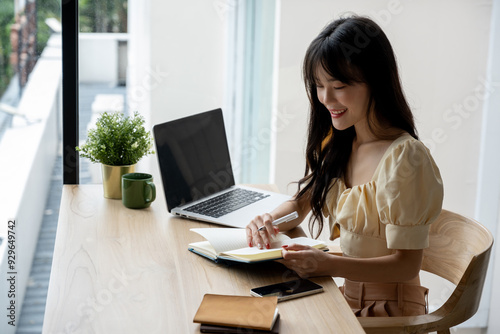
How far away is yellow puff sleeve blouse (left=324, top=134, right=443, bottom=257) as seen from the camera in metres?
1.28

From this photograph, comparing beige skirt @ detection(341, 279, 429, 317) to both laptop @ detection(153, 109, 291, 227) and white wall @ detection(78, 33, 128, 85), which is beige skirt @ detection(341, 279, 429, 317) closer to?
laptop @ detection(153, 109, 291, 227)

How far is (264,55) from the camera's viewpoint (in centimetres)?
255

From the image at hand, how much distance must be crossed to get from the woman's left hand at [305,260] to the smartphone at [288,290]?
0.12 ft

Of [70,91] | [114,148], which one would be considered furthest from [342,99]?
[70,91]

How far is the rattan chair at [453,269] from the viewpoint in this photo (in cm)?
132

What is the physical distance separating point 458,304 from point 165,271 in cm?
67

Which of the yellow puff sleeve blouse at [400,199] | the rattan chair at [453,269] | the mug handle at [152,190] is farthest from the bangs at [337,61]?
the mug handle at [152,190]

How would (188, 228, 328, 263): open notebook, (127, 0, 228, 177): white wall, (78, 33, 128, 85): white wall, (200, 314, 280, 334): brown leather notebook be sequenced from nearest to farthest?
(200, 314, 280, 334): brown leather notebook, (188, 228, 328, 263): open notebook, (78, 33, 128, 85): white wall, (127, 0, 228, 177): white wall

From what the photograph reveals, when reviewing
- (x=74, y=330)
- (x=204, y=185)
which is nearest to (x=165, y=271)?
(x=74, y=330)

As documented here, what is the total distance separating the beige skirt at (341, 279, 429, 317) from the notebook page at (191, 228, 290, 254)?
24cm

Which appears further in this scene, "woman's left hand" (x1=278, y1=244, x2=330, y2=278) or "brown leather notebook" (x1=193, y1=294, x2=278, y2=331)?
"woman's left hand" (x1=278, y1=244, x2=330, y2=278)

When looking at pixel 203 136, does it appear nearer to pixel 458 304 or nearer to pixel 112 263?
pixel 112 263

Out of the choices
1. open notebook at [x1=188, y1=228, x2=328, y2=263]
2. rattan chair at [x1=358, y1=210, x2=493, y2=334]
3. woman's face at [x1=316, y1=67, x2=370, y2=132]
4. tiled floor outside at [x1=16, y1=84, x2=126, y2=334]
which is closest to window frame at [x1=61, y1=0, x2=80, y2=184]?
tiled floor outside at [x1=16, y1=84, x2=126, y2=334]

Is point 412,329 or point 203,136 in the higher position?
point 203,136
